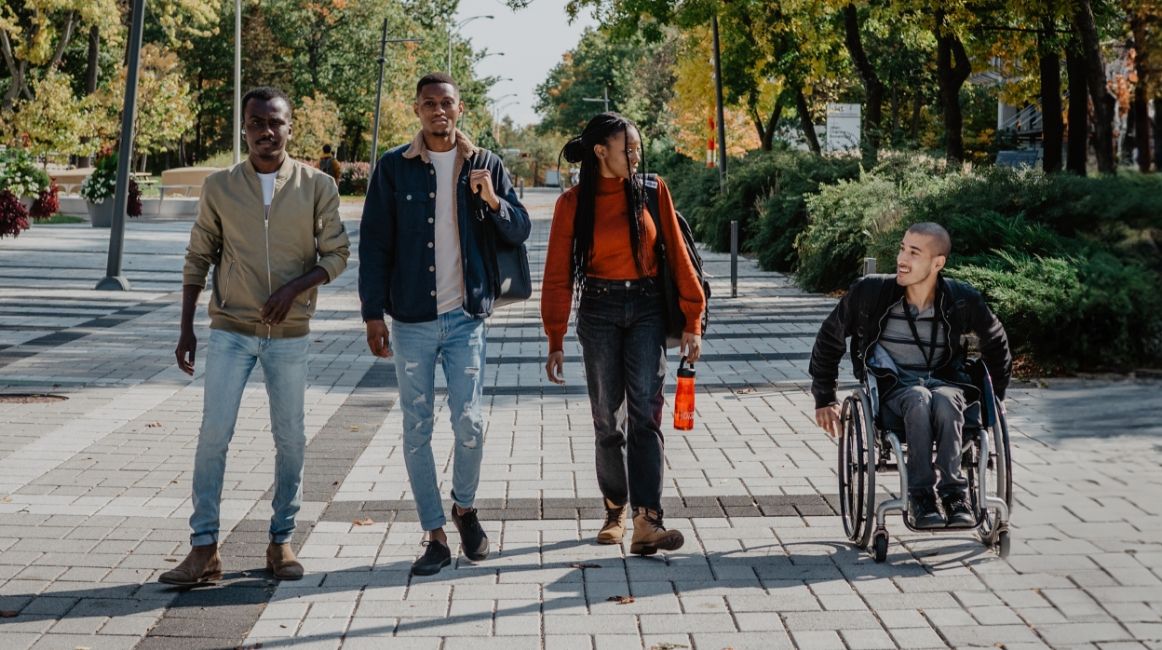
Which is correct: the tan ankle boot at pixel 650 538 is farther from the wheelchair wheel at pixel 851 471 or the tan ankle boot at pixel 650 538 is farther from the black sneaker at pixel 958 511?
the black sneaker at pixel 958 511

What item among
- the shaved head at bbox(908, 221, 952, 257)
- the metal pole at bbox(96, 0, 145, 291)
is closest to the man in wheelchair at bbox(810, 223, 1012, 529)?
the shaved head at bbox(908, 221, 952, 257)

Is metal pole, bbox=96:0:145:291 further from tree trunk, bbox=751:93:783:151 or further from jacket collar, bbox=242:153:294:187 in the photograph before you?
tree trunk, bbox=751:93:783:151

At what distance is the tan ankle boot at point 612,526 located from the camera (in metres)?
5.64

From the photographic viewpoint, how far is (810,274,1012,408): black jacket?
5438 mm

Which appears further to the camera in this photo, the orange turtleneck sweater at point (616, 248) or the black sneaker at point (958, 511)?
the orange turtleneck sweater at point (616, 248)

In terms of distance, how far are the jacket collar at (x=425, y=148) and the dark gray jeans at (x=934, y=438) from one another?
1.86 metres

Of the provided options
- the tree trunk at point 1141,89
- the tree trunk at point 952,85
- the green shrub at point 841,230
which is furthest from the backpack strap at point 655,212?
the tree trunk at point 1141,89

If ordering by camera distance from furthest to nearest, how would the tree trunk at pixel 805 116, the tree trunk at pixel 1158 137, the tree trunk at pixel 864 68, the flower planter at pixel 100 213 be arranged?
1. the tree trunk at pixel 1158 137
2. the flower planter at pixel 100 213
3. the tree trunk at pixel 805 116
4. the tree trunk at pixel 864 68

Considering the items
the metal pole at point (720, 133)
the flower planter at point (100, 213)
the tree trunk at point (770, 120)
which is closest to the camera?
the metal pole at point (720, 133)

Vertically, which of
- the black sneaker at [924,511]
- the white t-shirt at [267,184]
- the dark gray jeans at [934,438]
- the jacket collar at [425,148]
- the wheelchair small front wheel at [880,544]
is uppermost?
the jacket collar at [425,148]

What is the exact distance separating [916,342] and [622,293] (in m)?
1.14

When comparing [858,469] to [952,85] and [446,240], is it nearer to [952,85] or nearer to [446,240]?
[446,240]

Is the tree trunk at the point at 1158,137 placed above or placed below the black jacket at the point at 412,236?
above

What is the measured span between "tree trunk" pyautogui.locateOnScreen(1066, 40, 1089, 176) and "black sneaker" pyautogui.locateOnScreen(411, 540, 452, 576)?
18588mm
